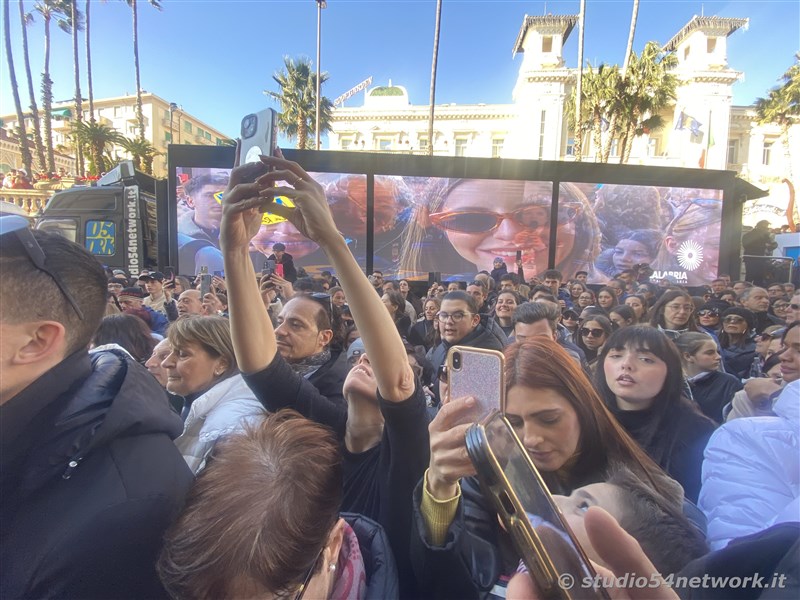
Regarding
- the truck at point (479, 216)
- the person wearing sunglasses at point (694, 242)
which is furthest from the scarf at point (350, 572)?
the person wearing sunglasses at point (694, 242)

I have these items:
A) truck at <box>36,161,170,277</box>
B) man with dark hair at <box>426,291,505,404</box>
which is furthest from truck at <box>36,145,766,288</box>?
man with dark hair at <box>426,291,505,404</box>

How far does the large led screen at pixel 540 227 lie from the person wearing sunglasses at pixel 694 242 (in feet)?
0.12

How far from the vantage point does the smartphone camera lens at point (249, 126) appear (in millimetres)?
1389

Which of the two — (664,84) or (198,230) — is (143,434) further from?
(664,84)

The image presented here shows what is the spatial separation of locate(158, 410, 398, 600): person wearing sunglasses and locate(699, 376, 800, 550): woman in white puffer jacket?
1.12 metres

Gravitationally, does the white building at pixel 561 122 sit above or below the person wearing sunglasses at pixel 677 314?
above

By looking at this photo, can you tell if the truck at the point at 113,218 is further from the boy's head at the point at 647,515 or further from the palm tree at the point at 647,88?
the palm tree at the point at 647,88

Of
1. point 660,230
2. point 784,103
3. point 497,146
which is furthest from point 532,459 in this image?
point 497,146

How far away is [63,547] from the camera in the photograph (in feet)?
2.66

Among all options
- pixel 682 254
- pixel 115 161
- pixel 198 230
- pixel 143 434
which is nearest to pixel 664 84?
pixel 682 254

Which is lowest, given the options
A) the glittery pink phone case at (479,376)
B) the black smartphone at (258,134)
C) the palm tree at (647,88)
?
the glittery pink phone case at (479,376)

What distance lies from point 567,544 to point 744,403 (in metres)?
2.17

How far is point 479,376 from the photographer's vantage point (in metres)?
0.98

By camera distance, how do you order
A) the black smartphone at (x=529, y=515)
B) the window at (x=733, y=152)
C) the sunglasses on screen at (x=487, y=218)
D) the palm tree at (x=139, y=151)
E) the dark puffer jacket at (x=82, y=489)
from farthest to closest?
the window at (x=733, y=152) → the palm tree at (x=139, y=151) → the sunglasses on screen at (x=487, y=218) → the dark puffer jacket at (x=82, y=489) → the black smartphone at (x=529, y=515)
